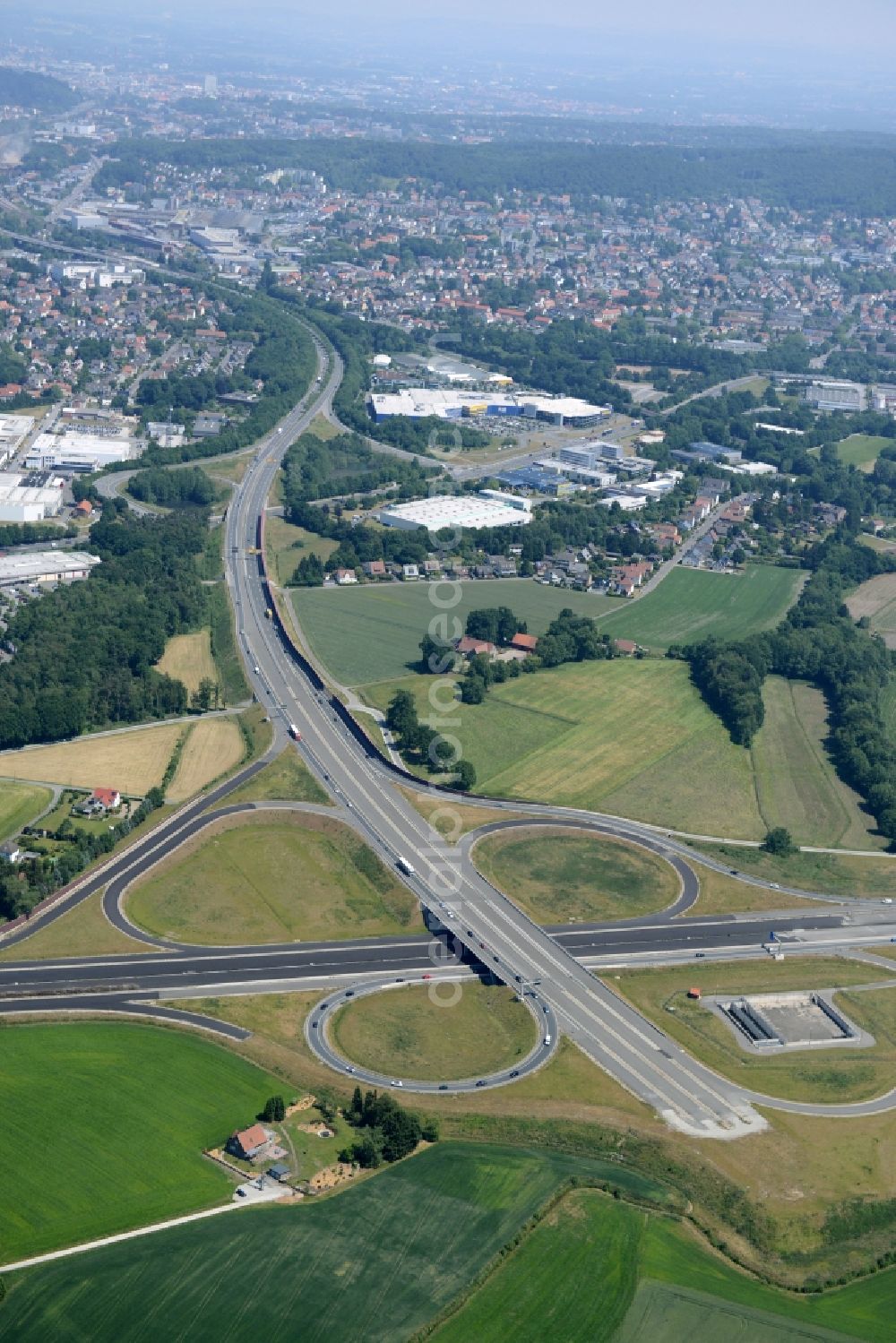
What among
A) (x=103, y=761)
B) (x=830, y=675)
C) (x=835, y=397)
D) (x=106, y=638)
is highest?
(x=835, y=397)

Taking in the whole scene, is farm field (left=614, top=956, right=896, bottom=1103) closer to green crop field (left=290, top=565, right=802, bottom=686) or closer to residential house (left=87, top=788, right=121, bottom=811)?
residential house (left=87, top=788, right=121, bottom=811)

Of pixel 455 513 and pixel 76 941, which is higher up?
pixel 455 513

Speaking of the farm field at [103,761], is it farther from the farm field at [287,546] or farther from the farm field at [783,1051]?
the farm field at [287,546]

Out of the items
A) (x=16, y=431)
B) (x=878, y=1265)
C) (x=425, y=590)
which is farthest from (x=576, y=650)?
(x=16, y=431)

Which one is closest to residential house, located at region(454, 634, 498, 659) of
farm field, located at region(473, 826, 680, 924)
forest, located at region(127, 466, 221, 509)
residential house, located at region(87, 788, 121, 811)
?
farm field, located at region(473, 826, 680, 924)

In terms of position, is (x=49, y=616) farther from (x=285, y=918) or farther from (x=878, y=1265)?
(x=878, y=1265)

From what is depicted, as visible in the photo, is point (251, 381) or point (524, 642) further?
point (251, 381)

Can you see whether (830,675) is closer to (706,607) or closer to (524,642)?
(706,607)

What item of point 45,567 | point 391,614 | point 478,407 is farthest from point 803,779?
point 478,407
